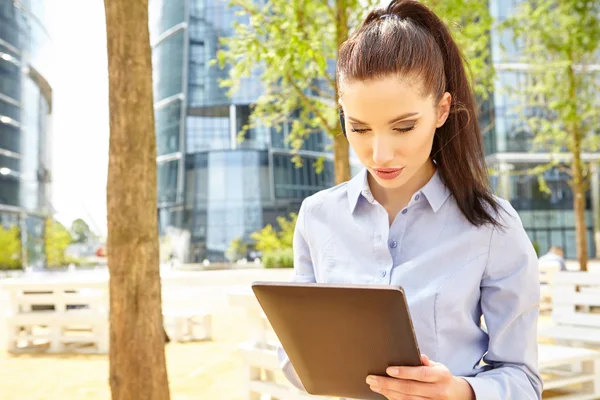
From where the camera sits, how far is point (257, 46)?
6.48m

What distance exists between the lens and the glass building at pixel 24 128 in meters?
32.6

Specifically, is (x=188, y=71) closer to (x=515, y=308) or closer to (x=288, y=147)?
(x=288, y=147)

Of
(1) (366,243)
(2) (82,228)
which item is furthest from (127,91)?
(2) (82,228)

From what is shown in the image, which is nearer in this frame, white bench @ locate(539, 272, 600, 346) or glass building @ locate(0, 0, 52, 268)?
white bench @ locate(539, 272, 600, 346)

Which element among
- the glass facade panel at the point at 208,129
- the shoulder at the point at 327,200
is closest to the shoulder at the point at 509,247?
the shoulder at the point at 327,200

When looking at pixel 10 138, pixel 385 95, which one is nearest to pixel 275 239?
pixel 10 138

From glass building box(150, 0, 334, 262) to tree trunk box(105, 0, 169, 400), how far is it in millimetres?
33754

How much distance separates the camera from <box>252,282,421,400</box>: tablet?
1.03 m

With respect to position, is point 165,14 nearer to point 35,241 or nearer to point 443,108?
point 35,241

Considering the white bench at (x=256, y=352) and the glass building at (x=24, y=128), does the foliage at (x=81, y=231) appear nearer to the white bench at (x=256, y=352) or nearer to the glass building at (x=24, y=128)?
the glass building at (x=24, y=128)

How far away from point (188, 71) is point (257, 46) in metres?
33.4

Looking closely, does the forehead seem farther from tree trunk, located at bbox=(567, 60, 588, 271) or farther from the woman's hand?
tree trunk, located at bbox=(567, 60, 588, 271)

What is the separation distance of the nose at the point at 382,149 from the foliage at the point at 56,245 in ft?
106

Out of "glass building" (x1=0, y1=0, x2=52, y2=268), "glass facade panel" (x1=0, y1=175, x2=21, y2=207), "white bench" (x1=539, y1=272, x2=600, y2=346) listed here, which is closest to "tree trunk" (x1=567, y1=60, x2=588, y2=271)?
"white bench" (x1=539, y1=272, x2=600, y2=346)
